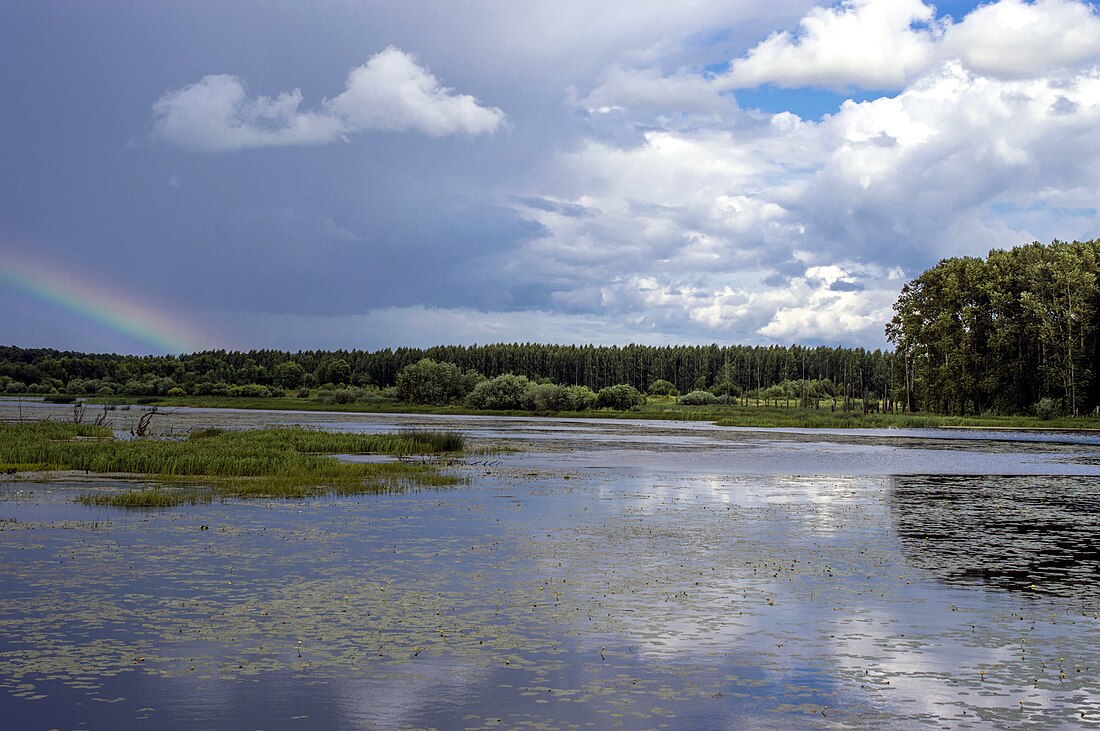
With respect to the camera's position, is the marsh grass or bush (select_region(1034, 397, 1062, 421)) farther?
bush (select_region(1034, 397, 1062, 421))

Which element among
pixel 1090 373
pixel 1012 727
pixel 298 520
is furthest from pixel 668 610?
pixel 1090 373

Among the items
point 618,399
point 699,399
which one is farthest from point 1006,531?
point 699,399

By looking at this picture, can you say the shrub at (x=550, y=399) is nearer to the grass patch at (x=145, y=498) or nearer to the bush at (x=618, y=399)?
the bush at (x=618, y=399)

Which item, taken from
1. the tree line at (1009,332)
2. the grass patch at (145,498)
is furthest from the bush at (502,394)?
the grass patch at (145,498)

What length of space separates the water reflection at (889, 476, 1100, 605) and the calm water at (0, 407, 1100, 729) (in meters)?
0.17

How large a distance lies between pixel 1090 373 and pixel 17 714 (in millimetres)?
111913

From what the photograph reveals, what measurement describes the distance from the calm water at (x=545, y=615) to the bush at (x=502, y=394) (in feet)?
Result: 414

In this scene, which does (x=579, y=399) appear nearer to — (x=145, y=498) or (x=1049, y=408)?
(x=1049, y=408)

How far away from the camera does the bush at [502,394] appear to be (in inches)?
6348

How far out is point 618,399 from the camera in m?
160

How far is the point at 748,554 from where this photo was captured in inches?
952

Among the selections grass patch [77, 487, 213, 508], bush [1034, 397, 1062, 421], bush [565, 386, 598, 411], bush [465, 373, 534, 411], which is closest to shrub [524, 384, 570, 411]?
bush [565, 386, 598, 411]

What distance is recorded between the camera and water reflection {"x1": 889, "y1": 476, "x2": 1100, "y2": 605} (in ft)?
71.0

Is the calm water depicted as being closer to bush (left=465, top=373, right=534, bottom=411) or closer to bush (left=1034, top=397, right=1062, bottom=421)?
bush (left=1034, top=397, right=1062, bottom=421)
